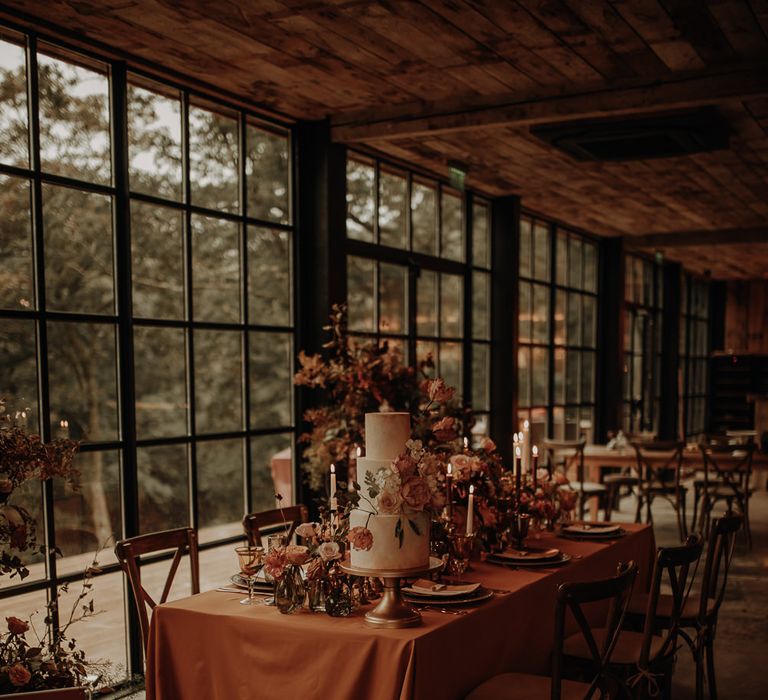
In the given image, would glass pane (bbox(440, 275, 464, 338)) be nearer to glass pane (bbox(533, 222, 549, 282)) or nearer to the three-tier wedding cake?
glass pane (bbox(533, 222, 549, 282))

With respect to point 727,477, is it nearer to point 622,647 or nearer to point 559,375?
point 559,375

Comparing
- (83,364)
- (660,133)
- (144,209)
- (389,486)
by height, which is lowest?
(389,486)

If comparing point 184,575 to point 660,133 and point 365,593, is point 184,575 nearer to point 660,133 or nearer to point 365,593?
point 365,593

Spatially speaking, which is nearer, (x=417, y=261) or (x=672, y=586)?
(x=672, y=586)

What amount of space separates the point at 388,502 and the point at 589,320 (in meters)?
8.32

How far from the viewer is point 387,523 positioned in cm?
266

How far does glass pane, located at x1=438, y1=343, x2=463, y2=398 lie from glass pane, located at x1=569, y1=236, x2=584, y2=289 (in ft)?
9.28

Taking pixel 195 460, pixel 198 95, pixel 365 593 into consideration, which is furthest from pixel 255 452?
pixel 365 593

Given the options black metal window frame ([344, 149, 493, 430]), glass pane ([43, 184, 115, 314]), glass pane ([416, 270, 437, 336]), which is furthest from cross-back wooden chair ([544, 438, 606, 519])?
glass pane ([43, 184, 115, 314])

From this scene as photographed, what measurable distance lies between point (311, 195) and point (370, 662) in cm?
369

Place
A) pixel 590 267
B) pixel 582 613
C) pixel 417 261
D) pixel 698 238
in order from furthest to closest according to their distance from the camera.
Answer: pixel 590 267 < pixel 698 238 < pixel 417 261 < pixel 582 613

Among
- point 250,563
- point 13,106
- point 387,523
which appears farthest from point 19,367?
point 387,523

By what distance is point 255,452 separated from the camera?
5387 millimetres

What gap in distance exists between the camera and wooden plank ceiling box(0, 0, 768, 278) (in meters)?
3.89
